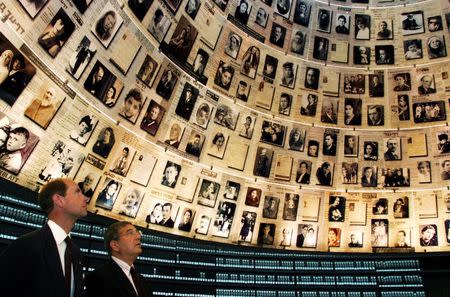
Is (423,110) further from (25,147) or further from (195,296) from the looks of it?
(25,147)

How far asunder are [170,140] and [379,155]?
289 inches

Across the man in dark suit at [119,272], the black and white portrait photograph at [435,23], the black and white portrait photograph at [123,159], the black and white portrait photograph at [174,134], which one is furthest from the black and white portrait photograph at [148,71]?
the black and white portrait photograph at [435,23]

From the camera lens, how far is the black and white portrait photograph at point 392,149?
15516mm

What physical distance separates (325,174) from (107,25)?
8660 millimetres

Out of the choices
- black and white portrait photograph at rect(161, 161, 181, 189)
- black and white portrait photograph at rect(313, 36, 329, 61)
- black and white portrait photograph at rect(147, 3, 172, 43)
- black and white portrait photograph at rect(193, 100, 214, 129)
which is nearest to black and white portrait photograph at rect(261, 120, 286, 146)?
black and white portrait photograph at rect(193, 100, 214, 129)

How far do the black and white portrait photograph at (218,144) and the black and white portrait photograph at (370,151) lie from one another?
4963 mm

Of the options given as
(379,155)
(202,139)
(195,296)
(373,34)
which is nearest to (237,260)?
(195,296)

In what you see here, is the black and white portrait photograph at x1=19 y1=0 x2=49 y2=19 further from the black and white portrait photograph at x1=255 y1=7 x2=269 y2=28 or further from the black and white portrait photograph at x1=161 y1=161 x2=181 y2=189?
the black and white portrait photograph at x1=255 y1=7 x2=269 y2=28

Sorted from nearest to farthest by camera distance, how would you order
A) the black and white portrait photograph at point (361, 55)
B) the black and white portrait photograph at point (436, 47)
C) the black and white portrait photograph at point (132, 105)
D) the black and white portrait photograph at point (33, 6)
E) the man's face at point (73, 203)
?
1. the man's face at point (73, 203)
2. the black and white portrait photograph at point (33, 6)
3. the black and white portrait photograph at point (132, 105)
4. the black and white portrait photograph at point (436, 47)
5. the black and white portrait photograph at point (361, 55)

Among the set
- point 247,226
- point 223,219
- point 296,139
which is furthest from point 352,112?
point 223,219

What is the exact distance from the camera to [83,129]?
10.1m

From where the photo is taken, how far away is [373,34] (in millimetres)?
16062

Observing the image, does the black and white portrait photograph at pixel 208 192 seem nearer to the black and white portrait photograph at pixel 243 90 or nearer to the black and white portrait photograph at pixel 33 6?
the black and white portrait photograph at pixel 243 90

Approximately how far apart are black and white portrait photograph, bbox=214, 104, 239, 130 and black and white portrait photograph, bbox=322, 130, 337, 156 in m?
3.36
